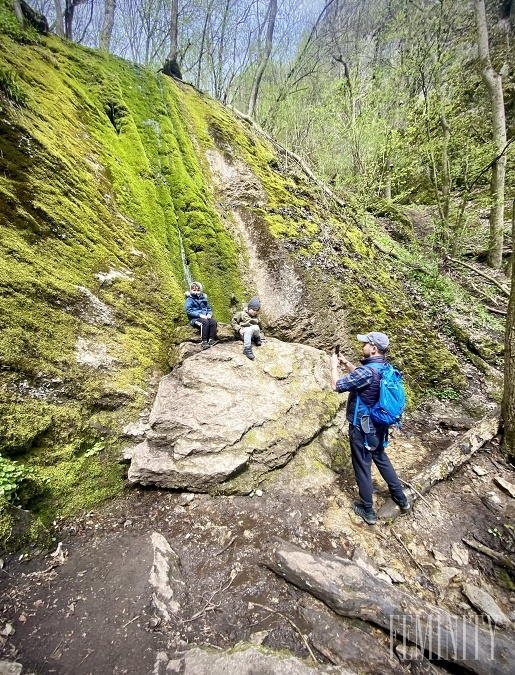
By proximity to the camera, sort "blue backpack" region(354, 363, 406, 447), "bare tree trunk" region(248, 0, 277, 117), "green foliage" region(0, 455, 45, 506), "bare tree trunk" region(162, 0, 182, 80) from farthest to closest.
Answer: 1. "bare tree trunk" region(248, 0, 277, 117)
2. "bare tree trunk" region(162, 0, 182, 80)
3. "blue backpack" region(354, 363, 406, 447)
4. "green foliage" region(0, 455, 45, 506)

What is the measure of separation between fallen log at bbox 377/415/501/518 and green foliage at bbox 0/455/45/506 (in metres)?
4.39

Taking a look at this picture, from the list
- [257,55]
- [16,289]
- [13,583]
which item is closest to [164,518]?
[13,583]

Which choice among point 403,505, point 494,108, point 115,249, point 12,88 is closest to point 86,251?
point 115,249

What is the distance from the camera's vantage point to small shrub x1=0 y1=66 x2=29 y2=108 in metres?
4.78

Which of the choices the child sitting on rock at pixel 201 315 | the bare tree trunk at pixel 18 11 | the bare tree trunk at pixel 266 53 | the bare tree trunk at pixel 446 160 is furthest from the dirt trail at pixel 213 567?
the bare tree trunk at pixel 266 53

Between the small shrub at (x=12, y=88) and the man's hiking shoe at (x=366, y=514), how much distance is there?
8548 mm

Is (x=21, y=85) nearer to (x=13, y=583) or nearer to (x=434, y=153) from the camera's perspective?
(x=13, y=583)

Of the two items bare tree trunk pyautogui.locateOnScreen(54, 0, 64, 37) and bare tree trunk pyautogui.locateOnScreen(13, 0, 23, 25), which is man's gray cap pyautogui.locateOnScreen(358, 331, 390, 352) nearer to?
bare tree trunk pyautogui.locateOnScreen(13, 0, 23, 25)

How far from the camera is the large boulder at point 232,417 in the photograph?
396 cm

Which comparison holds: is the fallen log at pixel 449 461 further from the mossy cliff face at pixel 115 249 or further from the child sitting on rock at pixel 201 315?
the child sitting on rock at pixel 201 315

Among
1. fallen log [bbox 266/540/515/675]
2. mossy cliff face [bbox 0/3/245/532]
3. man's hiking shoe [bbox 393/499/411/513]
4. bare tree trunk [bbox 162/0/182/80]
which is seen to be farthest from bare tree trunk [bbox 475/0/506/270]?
fallen log [bbox 266/540/515/675]

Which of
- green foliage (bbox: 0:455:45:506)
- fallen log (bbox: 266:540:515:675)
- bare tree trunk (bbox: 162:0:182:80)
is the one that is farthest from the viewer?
bare tree trunk (bbox: 162:0:182:80)

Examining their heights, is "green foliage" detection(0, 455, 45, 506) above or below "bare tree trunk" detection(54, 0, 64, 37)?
below

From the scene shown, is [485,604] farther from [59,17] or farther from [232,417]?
[59,17]
